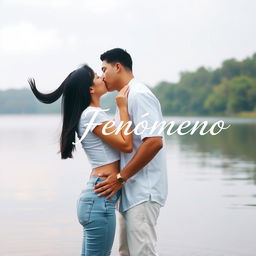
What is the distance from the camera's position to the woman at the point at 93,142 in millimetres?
3850

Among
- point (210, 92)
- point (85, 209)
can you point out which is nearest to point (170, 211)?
point (85, 209)

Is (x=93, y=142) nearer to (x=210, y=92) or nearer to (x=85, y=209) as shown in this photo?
(x=85, y=209)

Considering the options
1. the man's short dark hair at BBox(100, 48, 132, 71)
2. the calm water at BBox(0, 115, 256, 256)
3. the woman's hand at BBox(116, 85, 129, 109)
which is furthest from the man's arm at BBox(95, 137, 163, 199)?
the calm water at BBox(0, 115, 256, 256)

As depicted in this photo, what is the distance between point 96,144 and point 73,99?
32 centimetres

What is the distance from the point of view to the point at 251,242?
7008 mm

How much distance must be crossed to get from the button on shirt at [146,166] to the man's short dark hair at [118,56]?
191 millimetres

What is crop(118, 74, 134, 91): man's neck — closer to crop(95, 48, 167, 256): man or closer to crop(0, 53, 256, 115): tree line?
crop(95, 48, 167, 256): man

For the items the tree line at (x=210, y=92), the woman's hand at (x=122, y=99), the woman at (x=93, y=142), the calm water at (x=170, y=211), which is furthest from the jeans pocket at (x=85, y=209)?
the tree line at (x=210, y=92)

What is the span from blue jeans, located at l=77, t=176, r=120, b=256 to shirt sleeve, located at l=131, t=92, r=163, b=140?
0.43 meters

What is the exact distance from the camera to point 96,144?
394 cm

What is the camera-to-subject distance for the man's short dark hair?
4074 millimetres

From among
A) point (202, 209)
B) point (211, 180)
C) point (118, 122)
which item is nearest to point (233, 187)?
point (211, 180)

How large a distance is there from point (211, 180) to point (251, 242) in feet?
20.6

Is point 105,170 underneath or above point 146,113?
underneath
